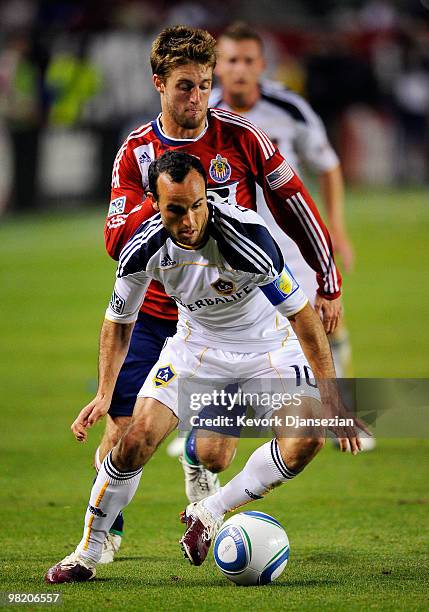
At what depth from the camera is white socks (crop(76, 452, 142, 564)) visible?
18.4 feet

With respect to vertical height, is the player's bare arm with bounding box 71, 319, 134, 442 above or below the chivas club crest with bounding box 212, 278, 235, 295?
below

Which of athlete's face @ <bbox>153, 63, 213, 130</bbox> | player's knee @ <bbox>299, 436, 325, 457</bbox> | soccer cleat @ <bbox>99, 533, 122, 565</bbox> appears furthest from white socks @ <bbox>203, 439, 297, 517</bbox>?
athlete's face @ <bbox>153, 63, 213, 130</bbox>

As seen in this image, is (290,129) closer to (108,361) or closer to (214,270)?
(214,270)

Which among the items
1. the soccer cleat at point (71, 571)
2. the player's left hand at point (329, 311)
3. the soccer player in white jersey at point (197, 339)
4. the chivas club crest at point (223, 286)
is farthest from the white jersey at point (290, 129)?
the soccer cleat at point (71, 571)

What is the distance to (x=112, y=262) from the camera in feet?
63.0

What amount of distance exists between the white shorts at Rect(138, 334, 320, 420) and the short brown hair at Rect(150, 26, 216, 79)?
1.33 m

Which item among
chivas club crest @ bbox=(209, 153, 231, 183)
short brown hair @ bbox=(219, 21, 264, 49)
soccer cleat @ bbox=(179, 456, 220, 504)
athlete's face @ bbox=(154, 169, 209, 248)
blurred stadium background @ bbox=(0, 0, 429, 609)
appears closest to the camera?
athlete's face @ bbox=(154, 169, 209, 248)

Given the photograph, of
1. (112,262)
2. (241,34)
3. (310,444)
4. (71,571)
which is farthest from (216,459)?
(112,262)

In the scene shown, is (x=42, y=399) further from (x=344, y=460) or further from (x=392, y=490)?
(x=392, y=490)

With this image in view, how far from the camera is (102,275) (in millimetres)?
17859

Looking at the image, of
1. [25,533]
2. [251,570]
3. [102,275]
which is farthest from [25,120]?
[251,570]

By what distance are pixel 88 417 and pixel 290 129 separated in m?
3.53

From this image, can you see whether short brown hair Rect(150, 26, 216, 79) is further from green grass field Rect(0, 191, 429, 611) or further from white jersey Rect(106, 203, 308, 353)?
green grass field Rect(0, 191, 429, 611)

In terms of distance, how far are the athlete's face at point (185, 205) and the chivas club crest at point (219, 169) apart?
0.82 metres
